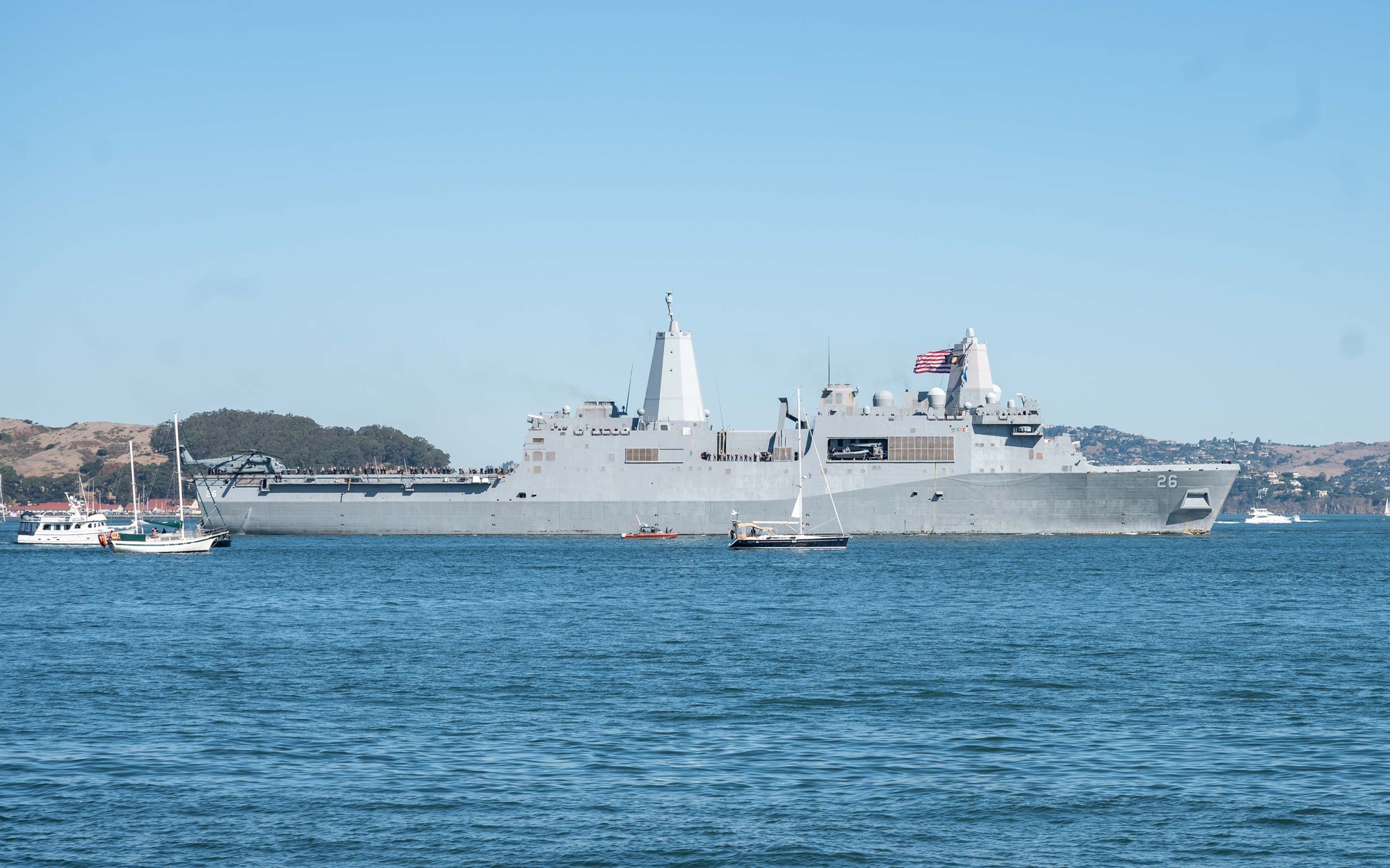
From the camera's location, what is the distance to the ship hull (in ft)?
198

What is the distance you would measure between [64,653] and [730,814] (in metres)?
16.8

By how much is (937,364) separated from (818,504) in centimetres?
1020

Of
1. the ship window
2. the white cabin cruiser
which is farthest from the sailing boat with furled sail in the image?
the white cabin cruiser

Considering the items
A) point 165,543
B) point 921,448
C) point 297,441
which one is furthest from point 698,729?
point 297,441

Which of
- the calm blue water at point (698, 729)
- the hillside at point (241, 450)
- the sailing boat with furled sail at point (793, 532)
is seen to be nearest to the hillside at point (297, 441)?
the hillside at point (241, 450)

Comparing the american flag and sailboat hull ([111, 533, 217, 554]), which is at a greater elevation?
the american flag

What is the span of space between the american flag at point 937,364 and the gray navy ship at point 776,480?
0.10 metres

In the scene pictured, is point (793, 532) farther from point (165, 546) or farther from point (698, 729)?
point (698, 729)

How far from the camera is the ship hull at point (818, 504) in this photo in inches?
2382

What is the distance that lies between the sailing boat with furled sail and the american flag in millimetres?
7351

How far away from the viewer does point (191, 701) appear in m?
19.5

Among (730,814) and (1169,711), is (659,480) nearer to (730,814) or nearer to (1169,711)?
(1169,711)

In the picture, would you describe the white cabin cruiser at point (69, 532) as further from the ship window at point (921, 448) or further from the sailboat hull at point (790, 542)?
the ship window at point (921, 448)

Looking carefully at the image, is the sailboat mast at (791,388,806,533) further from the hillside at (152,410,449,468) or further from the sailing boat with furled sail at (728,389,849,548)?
the hillside at (152,410,449,468)
